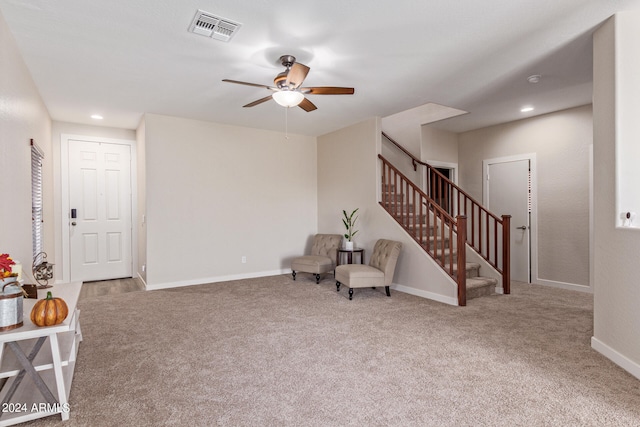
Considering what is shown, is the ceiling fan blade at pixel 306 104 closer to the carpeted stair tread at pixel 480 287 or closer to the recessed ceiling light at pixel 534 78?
the recessed ceiling light at pixel 534 78

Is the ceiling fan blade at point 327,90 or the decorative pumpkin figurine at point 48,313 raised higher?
the ceiling fan blade at point 327,90

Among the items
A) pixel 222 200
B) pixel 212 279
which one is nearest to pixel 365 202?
pixel 222 200

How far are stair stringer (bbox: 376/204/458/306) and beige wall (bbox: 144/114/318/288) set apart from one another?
1953 millimetres

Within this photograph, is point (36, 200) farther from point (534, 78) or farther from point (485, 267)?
point (485, 267)

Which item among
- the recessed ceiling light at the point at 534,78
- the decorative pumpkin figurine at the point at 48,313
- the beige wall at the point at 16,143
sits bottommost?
the decorative pumpkin figurine at the point at 48,313

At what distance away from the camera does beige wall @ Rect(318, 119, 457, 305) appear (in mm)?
4473

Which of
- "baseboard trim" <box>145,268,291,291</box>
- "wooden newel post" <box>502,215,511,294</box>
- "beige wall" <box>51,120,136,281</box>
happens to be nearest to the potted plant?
"baseboard trim" <box>145,268,291,291</box>

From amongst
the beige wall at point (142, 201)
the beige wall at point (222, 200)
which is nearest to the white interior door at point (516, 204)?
the beige wall at point (222, 200)

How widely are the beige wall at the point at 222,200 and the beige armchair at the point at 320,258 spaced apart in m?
0.63

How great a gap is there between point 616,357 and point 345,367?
80.0 inches

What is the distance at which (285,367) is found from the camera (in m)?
2.50

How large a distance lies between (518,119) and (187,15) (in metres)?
5.25

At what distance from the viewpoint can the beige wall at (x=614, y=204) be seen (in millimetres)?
2369

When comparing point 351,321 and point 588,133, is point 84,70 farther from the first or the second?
point 588,133
